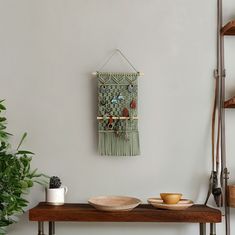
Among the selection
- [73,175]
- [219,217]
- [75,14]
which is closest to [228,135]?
[219,217]

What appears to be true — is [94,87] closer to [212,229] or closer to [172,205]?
[172,205]

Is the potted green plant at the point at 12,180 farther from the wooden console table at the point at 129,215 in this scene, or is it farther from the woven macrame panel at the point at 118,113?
the woven macrame panel at the point at 118,113

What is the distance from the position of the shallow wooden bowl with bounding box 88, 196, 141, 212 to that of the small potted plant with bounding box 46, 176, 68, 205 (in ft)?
0.49

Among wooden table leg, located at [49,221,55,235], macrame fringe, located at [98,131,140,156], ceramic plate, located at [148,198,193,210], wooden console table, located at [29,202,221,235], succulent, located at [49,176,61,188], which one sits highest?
macrame fringe, located at [98,131,140,156]

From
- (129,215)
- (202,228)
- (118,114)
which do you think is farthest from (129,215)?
(118,114)

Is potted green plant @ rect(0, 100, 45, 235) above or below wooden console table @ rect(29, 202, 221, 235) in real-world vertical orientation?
above

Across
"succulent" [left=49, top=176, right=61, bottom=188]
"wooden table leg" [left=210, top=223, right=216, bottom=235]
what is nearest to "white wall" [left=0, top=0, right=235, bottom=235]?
"succulent" [left=49, top=176, right=61, bottom=188]

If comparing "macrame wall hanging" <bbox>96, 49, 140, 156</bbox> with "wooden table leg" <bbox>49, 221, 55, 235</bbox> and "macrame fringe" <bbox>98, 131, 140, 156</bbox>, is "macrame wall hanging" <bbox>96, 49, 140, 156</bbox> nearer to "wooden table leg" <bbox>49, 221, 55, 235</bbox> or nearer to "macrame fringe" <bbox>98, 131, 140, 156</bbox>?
"macrame fringe" <bbox>98, 131, 140, 156</bbox>

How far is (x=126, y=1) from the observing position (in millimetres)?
2289

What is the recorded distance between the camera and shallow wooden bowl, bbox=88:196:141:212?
76.7 inches

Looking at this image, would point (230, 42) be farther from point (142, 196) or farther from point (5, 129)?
point (5, 129)

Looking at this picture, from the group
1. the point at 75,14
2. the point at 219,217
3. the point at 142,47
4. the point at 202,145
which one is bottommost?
the point at 219,217

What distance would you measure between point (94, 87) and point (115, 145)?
0.33m

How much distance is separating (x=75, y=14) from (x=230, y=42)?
33.4 inches
